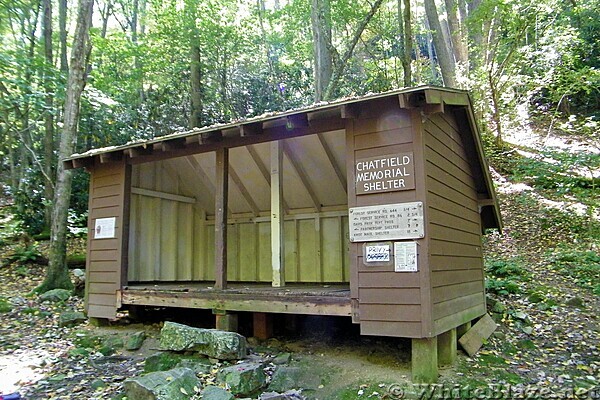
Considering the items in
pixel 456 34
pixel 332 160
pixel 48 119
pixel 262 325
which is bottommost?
pixel 262 325

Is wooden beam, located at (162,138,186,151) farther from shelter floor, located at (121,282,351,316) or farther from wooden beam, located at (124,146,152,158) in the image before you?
shelter floor, located at (121,282,351,316)

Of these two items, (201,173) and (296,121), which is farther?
(201,173)

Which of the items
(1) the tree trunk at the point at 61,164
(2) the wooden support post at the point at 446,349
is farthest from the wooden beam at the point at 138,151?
(2) the wooden support post at the point at 446,349

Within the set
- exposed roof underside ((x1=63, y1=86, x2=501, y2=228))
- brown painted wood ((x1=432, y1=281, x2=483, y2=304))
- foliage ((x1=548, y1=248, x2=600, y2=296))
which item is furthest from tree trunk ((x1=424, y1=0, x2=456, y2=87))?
brown painted wood ((x1=432, y1=281, x2=483, y2=304))

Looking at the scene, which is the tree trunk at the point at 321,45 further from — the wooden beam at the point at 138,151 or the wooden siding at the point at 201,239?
the wooden beam at the point at 138,151

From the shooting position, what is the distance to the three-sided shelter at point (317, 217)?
4520 millimetres

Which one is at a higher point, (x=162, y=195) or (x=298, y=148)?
(x=298, y=148)

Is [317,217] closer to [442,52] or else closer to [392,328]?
[392,328]

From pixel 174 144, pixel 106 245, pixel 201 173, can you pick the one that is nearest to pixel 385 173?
pixel 174 144

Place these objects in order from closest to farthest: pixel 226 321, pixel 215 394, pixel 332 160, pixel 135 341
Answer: pixel 215 394, pixel 226 321, pixel 135 341, pixel 332 160

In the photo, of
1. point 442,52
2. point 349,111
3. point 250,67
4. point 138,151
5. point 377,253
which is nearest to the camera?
point 377,253

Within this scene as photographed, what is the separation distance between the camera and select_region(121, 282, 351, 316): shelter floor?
4.91 metres

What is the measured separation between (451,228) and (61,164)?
731 cm

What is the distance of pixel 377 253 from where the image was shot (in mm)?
4609
